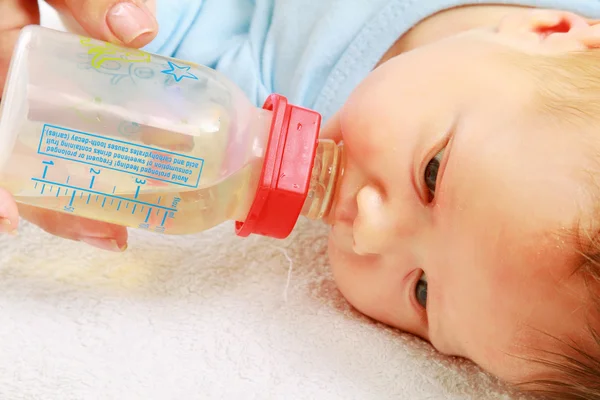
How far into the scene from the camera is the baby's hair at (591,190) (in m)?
0.80

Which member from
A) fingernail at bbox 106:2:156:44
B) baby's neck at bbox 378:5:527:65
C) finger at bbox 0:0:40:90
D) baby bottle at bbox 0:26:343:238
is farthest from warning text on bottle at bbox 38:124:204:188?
baby's neck at bbox 378:5:527:65

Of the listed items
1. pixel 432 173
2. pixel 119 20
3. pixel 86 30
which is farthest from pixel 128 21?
pixel 432 173

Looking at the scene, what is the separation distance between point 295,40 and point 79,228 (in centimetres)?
61

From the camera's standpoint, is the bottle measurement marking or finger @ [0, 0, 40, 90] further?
finger @ [0, 0, 40, 90]

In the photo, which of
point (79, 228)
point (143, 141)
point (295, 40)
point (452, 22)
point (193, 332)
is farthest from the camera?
point (295, 40)

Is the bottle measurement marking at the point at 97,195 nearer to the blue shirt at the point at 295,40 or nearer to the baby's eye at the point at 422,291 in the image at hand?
the baby's eye at the point at 422,291

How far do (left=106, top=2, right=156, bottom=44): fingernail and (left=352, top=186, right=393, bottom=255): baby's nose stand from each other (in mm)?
371

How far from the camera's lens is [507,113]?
93cm

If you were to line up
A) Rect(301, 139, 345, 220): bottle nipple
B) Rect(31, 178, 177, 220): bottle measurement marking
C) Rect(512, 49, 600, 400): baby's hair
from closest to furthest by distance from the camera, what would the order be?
Rect(512, 49, 600, 400): baby's hair → Rect(31, 178, 177, 220): bottle measurement marking → Rect(301, 139, 345, 220): bottle nipple

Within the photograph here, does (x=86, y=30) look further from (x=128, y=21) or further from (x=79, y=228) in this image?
(x=79, y=228)

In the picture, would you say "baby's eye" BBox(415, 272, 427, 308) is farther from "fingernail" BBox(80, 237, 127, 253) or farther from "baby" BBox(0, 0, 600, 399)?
"fingernail" BBox(80, 237, 127, 253)

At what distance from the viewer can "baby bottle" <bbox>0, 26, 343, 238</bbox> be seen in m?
0.89

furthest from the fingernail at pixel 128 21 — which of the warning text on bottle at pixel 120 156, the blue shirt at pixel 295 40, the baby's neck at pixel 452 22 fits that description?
the baby's neck at pixel 452 22

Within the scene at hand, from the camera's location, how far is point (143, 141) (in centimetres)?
91
